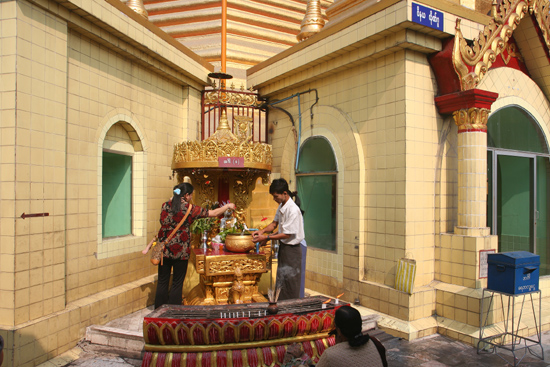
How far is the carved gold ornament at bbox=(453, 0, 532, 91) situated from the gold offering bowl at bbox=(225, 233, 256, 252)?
3.92m

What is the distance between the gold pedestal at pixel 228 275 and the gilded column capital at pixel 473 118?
361 cm

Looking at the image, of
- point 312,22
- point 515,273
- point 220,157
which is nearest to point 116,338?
point 220,157

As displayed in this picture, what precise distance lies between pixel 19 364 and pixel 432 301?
5314mm

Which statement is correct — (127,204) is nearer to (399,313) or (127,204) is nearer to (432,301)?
(399,313)

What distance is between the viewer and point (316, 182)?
26.0ft

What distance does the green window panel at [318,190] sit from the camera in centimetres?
750

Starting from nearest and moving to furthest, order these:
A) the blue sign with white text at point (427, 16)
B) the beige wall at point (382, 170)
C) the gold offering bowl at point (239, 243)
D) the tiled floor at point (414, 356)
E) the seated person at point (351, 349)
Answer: the seated person at point (351, 349), the tiled floor at point (414, 356), the blue sign with white text at point (427, 16), the beige wall at point (382, 170), the gold offering bowl at point (239, 243)

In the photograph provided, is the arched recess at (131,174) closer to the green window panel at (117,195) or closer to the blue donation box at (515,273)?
the green window panel at (117,195)

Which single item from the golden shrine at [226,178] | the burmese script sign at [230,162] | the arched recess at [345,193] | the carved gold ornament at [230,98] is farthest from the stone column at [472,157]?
the carved gold ornament at [230,98]

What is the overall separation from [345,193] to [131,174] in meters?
3.67

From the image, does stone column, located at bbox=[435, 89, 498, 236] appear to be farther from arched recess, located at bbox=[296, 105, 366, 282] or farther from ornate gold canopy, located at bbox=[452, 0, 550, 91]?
arched recess, located at bbox=[296, 105, 366, 282]

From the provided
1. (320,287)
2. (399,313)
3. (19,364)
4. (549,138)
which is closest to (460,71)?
(549,138)

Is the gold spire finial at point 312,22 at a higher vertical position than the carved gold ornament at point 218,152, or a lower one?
higher

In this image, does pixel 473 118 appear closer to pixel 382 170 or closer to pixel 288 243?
pixel 382 170
